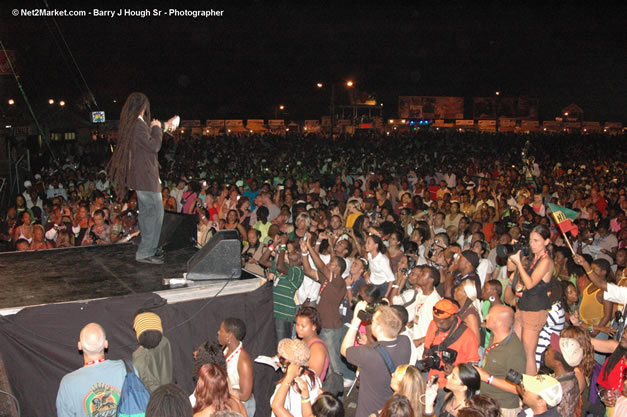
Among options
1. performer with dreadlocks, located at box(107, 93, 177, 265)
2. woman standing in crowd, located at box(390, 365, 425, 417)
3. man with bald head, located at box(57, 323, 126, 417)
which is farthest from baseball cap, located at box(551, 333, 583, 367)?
performer with dreadlocks, located at box(107, 93, 177, 265)

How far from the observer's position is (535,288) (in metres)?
4.65

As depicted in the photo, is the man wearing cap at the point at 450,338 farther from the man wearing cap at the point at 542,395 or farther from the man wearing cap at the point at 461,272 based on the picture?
the man wearing cap at the point at 461,272

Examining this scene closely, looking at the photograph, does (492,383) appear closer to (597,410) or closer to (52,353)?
(597,410)

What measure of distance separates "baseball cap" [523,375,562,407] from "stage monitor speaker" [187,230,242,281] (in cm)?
264

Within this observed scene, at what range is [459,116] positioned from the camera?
51250 millimetres

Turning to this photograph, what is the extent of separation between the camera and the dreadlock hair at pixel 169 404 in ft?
9.07

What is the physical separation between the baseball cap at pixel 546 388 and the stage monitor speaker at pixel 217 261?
2644 millimetres

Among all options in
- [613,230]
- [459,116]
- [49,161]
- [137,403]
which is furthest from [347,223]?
[459,116]

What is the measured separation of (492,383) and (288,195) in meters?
7.51

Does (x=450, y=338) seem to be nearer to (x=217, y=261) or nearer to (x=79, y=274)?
(x=217, y=261)

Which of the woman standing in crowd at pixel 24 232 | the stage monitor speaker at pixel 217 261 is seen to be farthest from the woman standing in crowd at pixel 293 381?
the woman standing in crowd at pixel 24 232

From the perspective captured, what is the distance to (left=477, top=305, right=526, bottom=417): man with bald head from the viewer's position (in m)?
3.86

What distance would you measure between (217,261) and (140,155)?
1.29 meters

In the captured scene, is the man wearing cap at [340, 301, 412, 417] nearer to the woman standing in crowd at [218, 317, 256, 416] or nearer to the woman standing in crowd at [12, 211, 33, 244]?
the woman standing in crowd at [218, 317, 256, 416]
